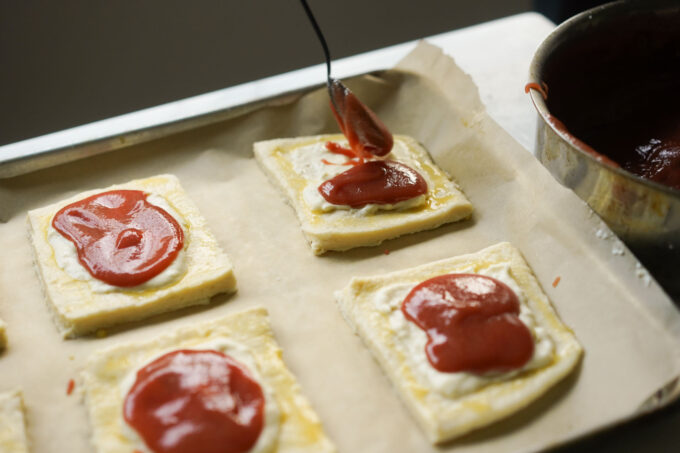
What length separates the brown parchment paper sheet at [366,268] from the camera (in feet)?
6.58

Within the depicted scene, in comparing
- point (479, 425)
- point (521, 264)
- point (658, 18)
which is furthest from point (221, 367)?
point (658, 18)

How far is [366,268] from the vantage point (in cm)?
255

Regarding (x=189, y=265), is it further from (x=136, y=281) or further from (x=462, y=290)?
(x=462, y=290)

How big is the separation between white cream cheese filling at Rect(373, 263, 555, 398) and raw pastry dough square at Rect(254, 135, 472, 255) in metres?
0.30

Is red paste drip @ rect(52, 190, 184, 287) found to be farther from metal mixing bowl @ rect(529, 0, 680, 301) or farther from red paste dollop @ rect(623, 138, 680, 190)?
red paste dollop @ rect(623, 138, 680, 190)

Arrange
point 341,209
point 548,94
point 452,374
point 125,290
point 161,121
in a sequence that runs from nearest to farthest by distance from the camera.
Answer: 1. point 452,374
2. point 125,290
3. point 548,94
4. point 341,209
5. point 161,121

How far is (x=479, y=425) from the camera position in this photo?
1.97 m

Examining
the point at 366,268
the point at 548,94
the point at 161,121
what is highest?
the point at 548,94

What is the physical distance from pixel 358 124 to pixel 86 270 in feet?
3.56

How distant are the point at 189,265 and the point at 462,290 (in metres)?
0.91

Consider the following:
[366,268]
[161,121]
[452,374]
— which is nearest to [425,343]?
[452,374]

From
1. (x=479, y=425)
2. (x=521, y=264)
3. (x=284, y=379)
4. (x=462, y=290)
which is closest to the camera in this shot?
(x=479, y=425)

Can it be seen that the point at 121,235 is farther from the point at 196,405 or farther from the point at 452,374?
the point at 452,374

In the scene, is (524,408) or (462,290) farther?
(462,290)
